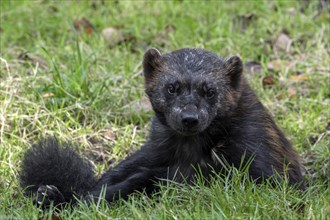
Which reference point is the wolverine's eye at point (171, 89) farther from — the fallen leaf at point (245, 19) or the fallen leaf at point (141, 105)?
the fallen leaf at point (245, 19)

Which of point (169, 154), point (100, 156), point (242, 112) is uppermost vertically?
point (242, 112)

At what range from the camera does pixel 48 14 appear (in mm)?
10617

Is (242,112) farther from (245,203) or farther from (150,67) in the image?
(245,203)

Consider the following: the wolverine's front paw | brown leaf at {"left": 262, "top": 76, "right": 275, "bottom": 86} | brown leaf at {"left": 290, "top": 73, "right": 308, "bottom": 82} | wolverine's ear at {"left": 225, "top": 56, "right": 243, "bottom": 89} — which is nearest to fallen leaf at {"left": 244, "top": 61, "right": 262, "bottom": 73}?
brown leaf at {"left": 262, "top": 76, "right": 275, "bottom": 86}

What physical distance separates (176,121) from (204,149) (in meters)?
0.53

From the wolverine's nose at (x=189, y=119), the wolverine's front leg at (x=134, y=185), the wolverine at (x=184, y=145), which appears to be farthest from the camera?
the wolverine's front leg at (x=134, y=185)

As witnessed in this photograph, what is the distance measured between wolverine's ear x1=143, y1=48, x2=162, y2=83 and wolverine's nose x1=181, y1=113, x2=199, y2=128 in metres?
0.82

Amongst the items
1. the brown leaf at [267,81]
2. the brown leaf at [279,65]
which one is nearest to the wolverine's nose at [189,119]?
the brown leaf at [267,81]

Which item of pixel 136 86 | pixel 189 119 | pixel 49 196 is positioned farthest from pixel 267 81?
pixel 49 196

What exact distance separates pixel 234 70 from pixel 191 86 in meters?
0.52

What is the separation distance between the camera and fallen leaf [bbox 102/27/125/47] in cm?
991

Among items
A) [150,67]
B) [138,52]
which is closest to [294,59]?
[138,52]

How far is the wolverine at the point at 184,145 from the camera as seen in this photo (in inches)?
257

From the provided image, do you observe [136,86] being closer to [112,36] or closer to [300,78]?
[112,36]
